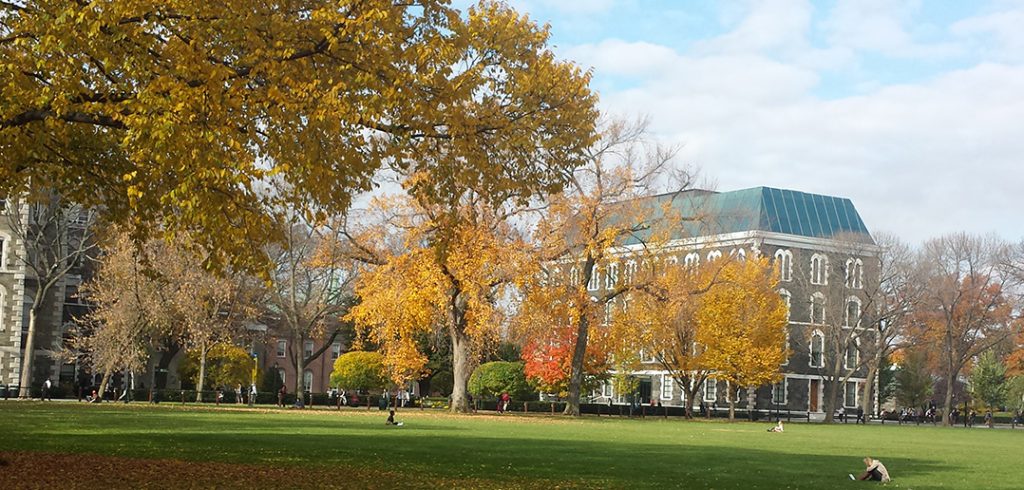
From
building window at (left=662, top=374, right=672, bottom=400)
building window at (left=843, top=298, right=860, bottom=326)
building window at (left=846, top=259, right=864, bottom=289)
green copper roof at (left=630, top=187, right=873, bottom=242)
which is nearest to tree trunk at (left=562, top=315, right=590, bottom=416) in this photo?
building window at (left=846, top=259, right=864, bottom=289)

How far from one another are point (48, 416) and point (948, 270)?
64.4m

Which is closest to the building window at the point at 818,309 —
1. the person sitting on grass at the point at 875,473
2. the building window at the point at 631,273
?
the building window at the point at 631,273

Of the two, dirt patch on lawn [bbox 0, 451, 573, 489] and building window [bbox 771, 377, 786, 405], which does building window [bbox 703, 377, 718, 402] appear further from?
dirt patch on lawn [bbox 0, 451, 573, 489]

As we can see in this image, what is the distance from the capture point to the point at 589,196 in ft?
183

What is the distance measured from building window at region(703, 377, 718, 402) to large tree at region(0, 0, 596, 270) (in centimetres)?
7615

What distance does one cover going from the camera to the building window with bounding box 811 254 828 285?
98.0 m

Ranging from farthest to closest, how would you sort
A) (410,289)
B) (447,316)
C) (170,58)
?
(447,316)
(410,289)
(170,58)

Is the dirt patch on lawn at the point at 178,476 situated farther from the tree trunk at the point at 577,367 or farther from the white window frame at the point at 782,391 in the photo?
the white window frame at the point at 782,391

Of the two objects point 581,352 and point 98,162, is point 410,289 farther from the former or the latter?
point 98,162

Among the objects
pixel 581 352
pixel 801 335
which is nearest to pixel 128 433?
pixel 581 352

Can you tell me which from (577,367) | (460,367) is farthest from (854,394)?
(460,367)

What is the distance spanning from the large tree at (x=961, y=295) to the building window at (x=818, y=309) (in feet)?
21.4

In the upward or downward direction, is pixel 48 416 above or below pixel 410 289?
below

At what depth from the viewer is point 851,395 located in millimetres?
100750
